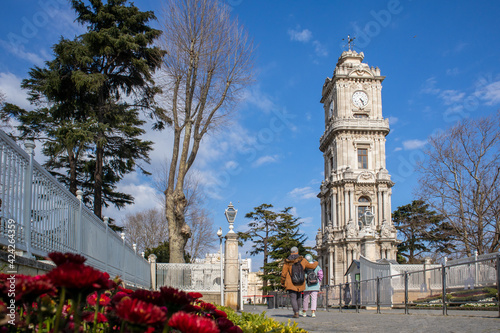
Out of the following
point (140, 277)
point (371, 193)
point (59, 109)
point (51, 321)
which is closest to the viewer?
point (51, 321)

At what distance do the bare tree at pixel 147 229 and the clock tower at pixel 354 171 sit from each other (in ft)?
59.0

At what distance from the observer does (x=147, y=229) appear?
47062 millimetres

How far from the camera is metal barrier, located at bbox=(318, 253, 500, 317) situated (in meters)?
10.7

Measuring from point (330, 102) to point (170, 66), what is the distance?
41309 millimetres

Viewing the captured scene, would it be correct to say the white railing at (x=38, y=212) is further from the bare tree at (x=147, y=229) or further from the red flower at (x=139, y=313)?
the bare tree at (x=147, y=229)

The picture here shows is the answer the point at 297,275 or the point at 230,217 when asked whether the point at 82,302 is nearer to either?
the point at 297,275

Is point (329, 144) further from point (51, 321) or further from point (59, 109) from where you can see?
point (51, 321)

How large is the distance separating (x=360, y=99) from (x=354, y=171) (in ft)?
27.3

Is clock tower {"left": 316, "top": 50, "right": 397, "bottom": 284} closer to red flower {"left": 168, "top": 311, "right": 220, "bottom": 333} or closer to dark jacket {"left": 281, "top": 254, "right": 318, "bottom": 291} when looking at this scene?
dark jacket {"left": 281, "top": 254, "right": 318, "bottom": 291}

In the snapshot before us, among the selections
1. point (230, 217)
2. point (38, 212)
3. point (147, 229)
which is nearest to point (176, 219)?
point (230, 217)

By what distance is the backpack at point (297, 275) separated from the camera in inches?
432

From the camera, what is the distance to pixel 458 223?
2811cm

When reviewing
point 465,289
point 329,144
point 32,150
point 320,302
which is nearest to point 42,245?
point 32,150

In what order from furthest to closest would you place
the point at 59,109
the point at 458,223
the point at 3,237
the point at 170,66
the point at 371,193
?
the point at 371,193
the point at 458,223
the point at 59,109
the point at 170,66
the point at 3,237
